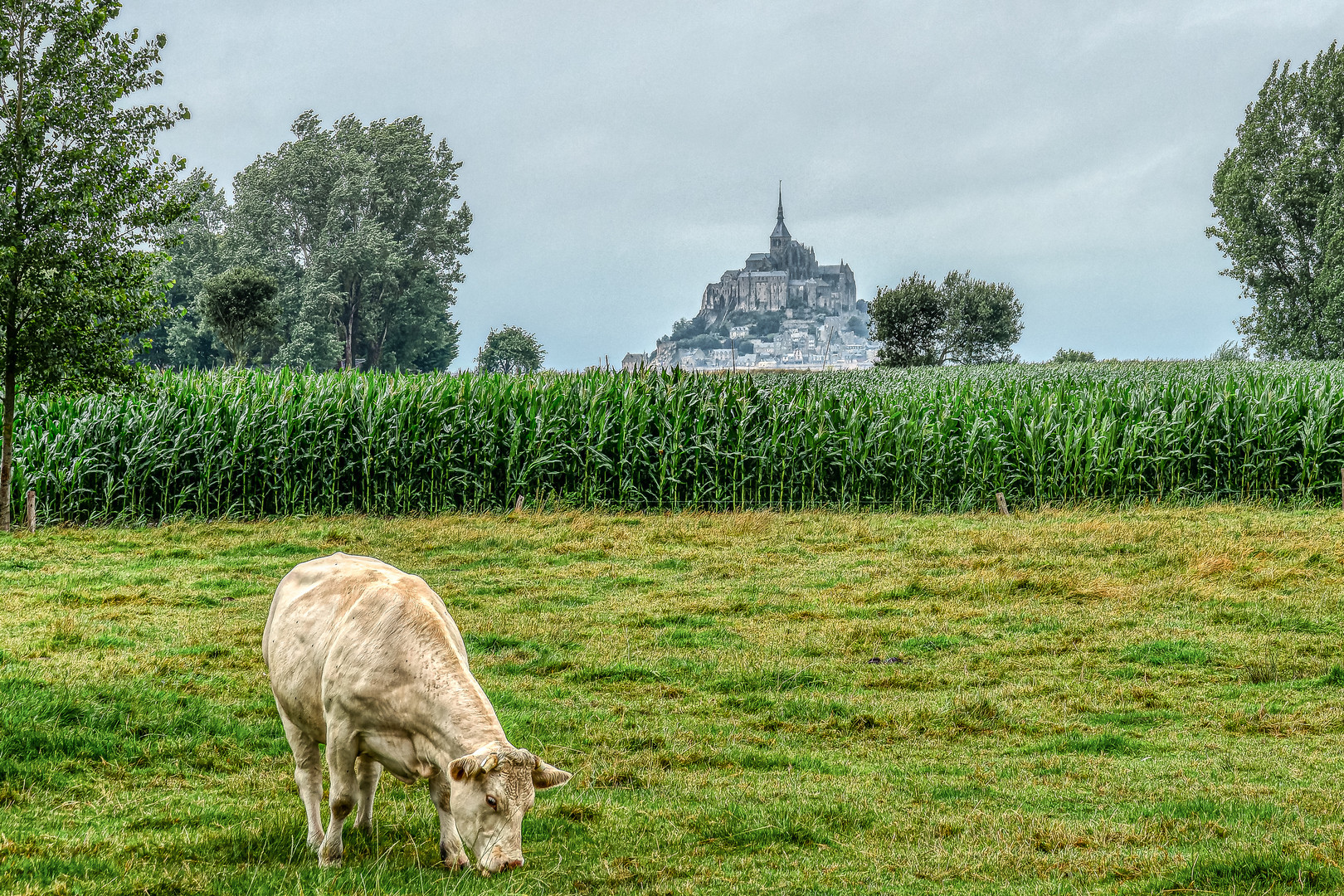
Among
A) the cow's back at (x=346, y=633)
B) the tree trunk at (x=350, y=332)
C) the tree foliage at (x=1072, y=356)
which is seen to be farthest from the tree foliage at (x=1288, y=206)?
the cow's back at (x=346, y=633)

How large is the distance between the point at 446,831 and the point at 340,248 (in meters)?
62.8

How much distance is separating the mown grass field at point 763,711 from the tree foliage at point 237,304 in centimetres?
3873

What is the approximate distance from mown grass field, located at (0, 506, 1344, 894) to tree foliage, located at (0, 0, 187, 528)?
9.65ft

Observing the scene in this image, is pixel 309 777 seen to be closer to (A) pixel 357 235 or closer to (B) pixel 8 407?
(B) pixel 8 407

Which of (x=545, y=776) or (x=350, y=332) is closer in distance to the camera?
(x=545, y=776)

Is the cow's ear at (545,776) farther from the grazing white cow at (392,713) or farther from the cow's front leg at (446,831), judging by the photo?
the cow's front leg at (446,831)

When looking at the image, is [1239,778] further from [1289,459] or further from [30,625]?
[1289,459]

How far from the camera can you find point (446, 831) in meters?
4.50

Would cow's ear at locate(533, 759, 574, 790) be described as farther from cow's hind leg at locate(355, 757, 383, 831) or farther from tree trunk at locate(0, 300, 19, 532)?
tree trunk at locate(0, 300, 19, 532)

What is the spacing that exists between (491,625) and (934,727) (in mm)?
4974

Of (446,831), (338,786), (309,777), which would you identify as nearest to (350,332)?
(309,777)

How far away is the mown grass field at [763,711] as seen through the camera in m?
4.95

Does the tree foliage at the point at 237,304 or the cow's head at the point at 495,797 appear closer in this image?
the cow's head at the point at 495,797

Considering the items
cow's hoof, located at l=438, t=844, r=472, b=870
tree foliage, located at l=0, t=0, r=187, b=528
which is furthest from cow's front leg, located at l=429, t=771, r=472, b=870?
tree foliage, located at l=0, t=0, r=187, b=528
